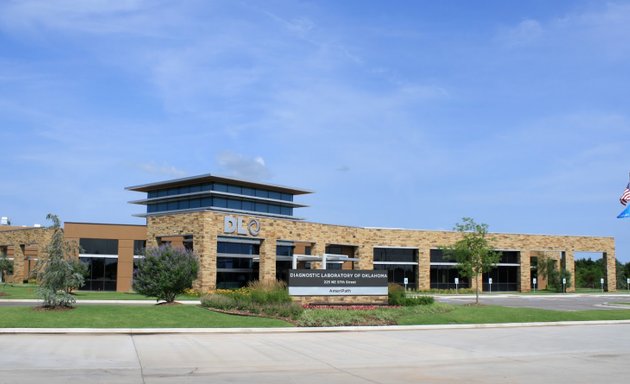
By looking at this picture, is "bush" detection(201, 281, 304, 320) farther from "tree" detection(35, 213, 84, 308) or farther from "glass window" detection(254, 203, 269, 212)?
"glass window" detection(254, 203, 269, 212)

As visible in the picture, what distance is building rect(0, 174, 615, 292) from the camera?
150 feet

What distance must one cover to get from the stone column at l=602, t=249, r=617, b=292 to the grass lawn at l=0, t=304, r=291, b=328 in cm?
5616

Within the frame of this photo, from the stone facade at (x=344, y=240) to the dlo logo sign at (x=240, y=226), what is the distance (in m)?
0.35

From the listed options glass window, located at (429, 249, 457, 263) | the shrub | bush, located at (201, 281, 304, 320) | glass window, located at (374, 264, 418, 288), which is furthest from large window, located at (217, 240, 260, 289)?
glass window, located at (429, 249, 457, 263)

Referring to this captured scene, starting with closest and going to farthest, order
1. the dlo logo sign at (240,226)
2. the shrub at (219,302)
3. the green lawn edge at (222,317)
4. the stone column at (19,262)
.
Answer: the green lawn edge at (222,317), the shrub at (219,302), the dlo logo sign at (240,226), the stone column at (19,262)

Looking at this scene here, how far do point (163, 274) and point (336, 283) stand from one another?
8.09 metres

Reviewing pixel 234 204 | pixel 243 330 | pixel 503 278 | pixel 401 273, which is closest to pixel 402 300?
pixel 243 330

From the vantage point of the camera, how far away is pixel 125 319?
2280 centimetres

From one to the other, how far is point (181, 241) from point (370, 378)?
37.0 metres

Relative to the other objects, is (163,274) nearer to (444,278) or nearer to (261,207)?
(261,207)

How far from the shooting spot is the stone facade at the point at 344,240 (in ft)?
143

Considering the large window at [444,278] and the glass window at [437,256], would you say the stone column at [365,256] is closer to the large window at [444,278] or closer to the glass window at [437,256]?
the glass window at [437,256]

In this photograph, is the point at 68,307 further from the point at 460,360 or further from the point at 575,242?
the point at 575,242

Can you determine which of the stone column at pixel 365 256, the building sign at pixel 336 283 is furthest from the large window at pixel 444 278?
the building sign at pixel 336 283
